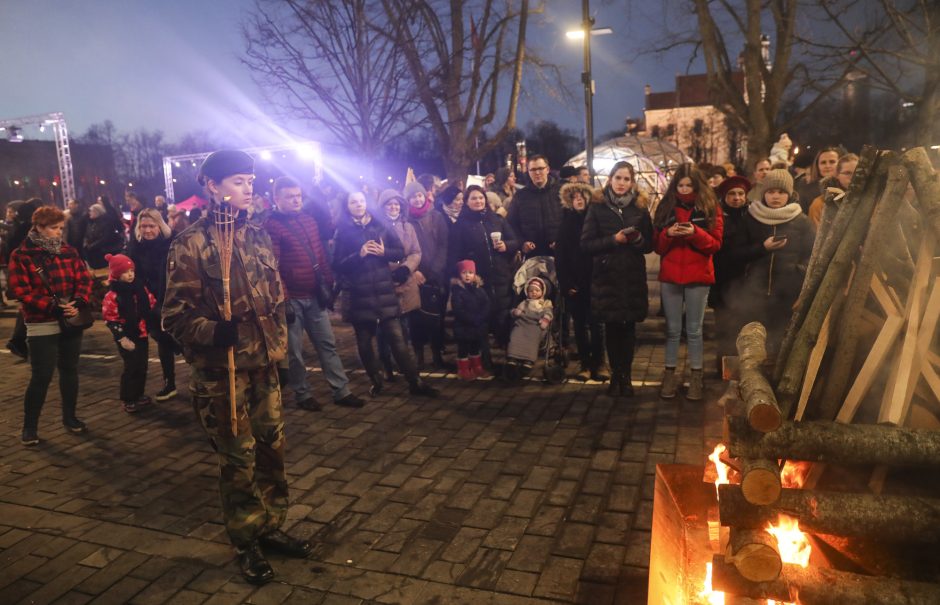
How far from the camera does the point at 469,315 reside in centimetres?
721

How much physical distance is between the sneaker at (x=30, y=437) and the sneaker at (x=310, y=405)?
2.38m

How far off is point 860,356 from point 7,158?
78689 mm

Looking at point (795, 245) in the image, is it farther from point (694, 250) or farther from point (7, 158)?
point (7, 158)

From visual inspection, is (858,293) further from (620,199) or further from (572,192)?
(572,192)

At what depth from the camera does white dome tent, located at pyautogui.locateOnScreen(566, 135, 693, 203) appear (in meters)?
24.5

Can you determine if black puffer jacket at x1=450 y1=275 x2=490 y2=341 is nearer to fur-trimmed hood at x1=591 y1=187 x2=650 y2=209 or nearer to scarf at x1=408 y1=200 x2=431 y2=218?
scarf at x1=408 y1=200 x2=431 y2=218

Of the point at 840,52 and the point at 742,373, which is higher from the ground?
the point at 840,52

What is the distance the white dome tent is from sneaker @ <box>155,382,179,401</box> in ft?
A: 60.8

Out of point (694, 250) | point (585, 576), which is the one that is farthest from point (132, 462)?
point (694, 250)

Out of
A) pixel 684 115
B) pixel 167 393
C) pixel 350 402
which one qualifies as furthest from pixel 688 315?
pixel 684 115

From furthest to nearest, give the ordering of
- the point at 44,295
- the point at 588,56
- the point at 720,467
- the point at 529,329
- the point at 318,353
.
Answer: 1. the point at 588,56
2. the point at 529,329
3. the point at 318,353
4. the point at 44,295
5. the point at 720,467

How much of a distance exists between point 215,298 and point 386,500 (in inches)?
72.8

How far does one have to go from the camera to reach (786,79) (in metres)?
14.9

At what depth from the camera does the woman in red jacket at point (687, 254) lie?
5.96 meters
